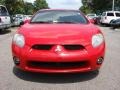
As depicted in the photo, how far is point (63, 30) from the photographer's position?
6336 millimetres

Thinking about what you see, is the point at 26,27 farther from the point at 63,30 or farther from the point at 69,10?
the point at 69,10

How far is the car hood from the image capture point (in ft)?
19.5

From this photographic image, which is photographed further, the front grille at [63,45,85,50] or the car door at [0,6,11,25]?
the car door at [0,6,11,25]

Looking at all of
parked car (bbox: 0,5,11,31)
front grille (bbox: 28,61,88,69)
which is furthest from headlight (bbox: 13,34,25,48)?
parked car (bbox: 0,5,11,31)

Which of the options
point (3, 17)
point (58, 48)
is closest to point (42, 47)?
point (58, 48)

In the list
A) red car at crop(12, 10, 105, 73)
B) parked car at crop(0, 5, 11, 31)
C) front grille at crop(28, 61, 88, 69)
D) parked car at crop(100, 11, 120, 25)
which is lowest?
parked car at crop(100, 11, 120, 25)

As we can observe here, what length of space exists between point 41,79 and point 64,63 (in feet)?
2.11

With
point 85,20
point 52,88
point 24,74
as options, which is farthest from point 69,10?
point 52,88

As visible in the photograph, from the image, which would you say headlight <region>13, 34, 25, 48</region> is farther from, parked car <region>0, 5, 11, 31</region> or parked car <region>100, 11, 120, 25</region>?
parked car <region>100, 11, 120, 25</region>

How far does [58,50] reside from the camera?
5812mm

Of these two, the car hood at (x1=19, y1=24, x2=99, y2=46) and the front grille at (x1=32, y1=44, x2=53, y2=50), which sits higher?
the car hood at (x1=19, y1=24, x2=99, y2=46)

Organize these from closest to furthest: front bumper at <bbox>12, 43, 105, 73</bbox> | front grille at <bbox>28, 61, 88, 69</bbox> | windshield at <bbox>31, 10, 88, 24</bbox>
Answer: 1. front bumper at <bbox>12, 43, 105, 73</bbox>
2. front grille at <bbox>28, 61, 88, 69</bbox>
3. windshield at <bbox>31, 10, 88, 24</bbox>

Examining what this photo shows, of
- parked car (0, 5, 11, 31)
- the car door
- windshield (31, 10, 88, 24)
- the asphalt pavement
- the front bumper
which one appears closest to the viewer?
the asphalt pavement

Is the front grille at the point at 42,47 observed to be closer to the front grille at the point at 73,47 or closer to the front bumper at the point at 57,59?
the front bumper at the point at 57,59
